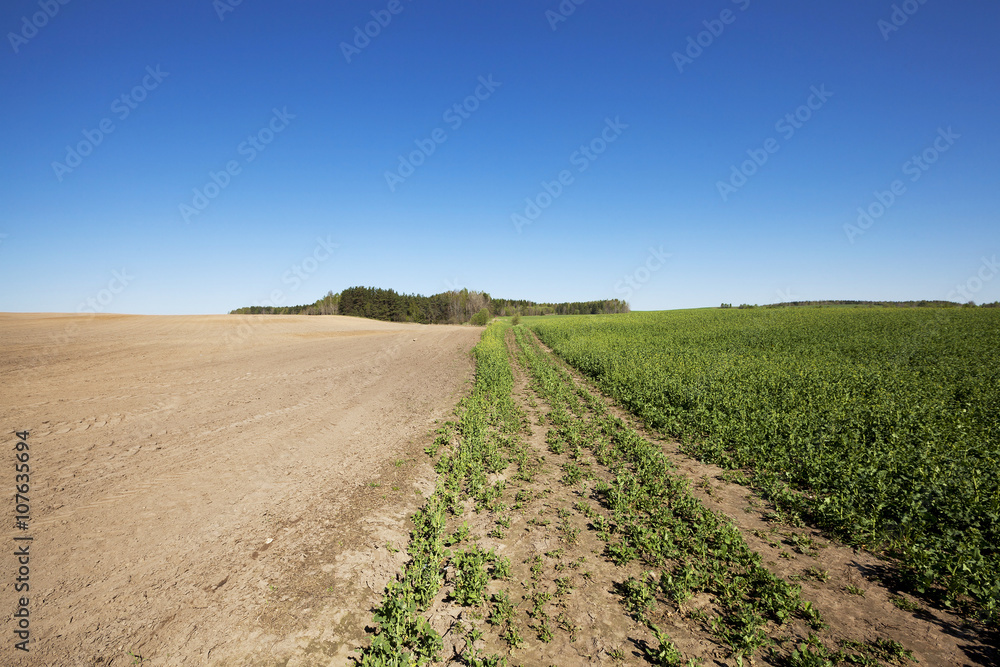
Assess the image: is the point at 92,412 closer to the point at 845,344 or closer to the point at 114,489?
the point at 114,489

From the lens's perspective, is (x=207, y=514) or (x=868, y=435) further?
(x=868, y=435)

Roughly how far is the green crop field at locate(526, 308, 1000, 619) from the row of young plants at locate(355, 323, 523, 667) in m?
5.01

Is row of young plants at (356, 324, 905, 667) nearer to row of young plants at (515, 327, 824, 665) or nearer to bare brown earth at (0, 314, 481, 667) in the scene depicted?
row of young plants at (515, 327, 824, 665)

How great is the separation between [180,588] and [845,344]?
30004 millimetres

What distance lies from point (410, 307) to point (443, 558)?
11302 centimetres

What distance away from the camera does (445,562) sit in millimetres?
5133

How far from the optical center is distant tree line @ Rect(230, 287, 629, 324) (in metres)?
107

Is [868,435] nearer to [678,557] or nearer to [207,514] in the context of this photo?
[678,557]

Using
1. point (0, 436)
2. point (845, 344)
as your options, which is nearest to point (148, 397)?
point (0, 436)

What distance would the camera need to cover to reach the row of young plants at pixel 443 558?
3.74m

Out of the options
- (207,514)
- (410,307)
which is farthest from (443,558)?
(410,307)

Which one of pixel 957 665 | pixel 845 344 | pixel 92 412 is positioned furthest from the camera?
pixel 845 344

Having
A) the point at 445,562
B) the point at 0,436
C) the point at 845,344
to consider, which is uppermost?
the point at 845,344

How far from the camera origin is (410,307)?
375 feet
